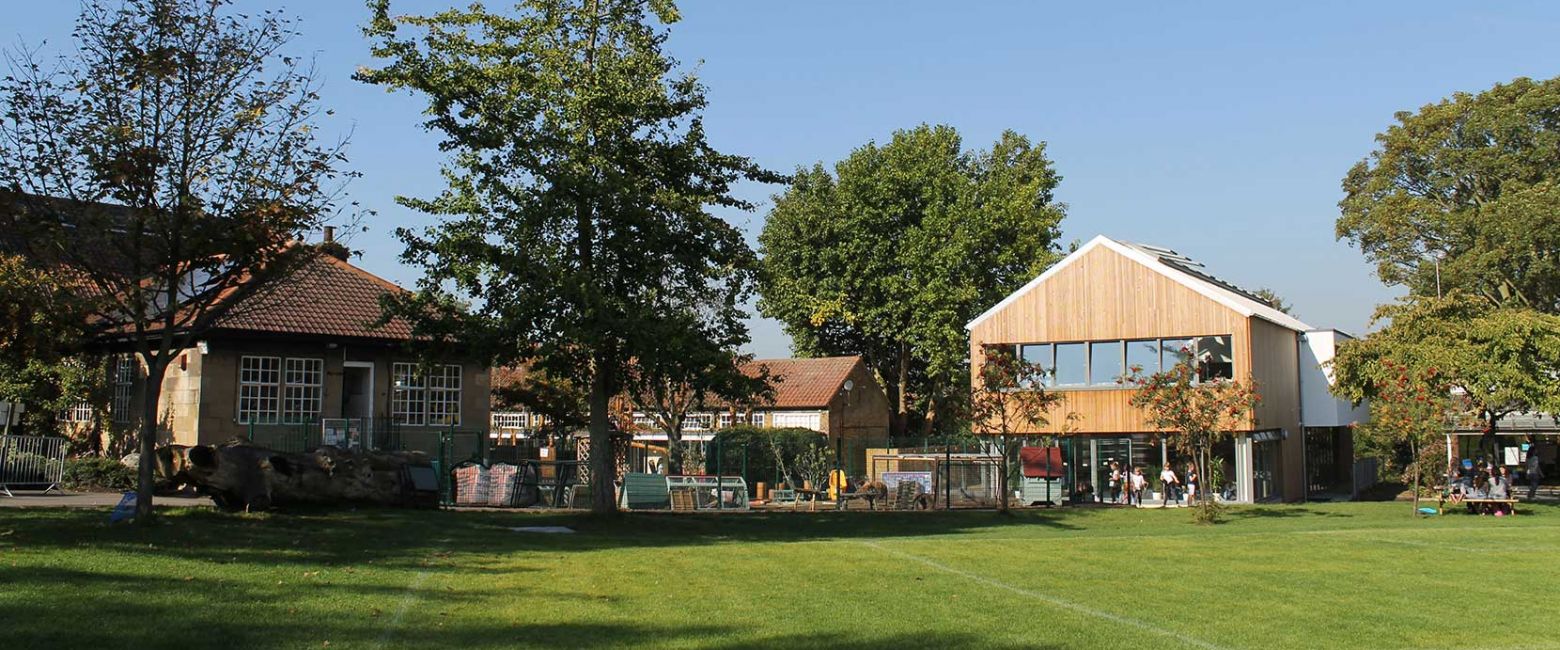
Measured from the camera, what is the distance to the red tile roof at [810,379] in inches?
2138

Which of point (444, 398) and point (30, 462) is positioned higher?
point (444, 398)

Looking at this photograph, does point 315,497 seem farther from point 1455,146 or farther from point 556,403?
point 1455,146

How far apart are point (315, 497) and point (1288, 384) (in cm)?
3202

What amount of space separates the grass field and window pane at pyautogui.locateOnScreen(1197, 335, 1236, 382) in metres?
16.1

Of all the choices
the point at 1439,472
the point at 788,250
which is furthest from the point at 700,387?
the point at 788,250

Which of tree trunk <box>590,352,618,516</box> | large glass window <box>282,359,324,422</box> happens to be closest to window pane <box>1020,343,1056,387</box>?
tree trunk <box>590,352,618,516</box>

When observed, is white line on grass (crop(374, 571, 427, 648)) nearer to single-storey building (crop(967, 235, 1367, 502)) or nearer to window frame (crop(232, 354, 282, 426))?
window frame (crop(232, 354, 282, 426))

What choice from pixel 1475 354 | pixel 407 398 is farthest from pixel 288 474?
pixel 1475 354

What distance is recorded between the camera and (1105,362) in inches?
1614

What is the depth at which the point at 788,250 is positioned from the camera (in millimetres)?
56281

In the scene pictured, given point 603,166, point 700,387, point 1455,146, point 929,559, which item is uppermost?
point 1455,146

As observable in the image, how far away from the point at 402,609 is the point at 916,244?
43.5 metres

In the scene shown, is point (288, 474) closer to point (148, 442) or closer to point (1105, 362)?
point (148, 442)

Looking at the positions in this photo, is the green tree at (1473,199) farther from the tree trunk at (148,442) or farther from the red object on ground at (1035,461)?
the tree trunk at (148,442)
